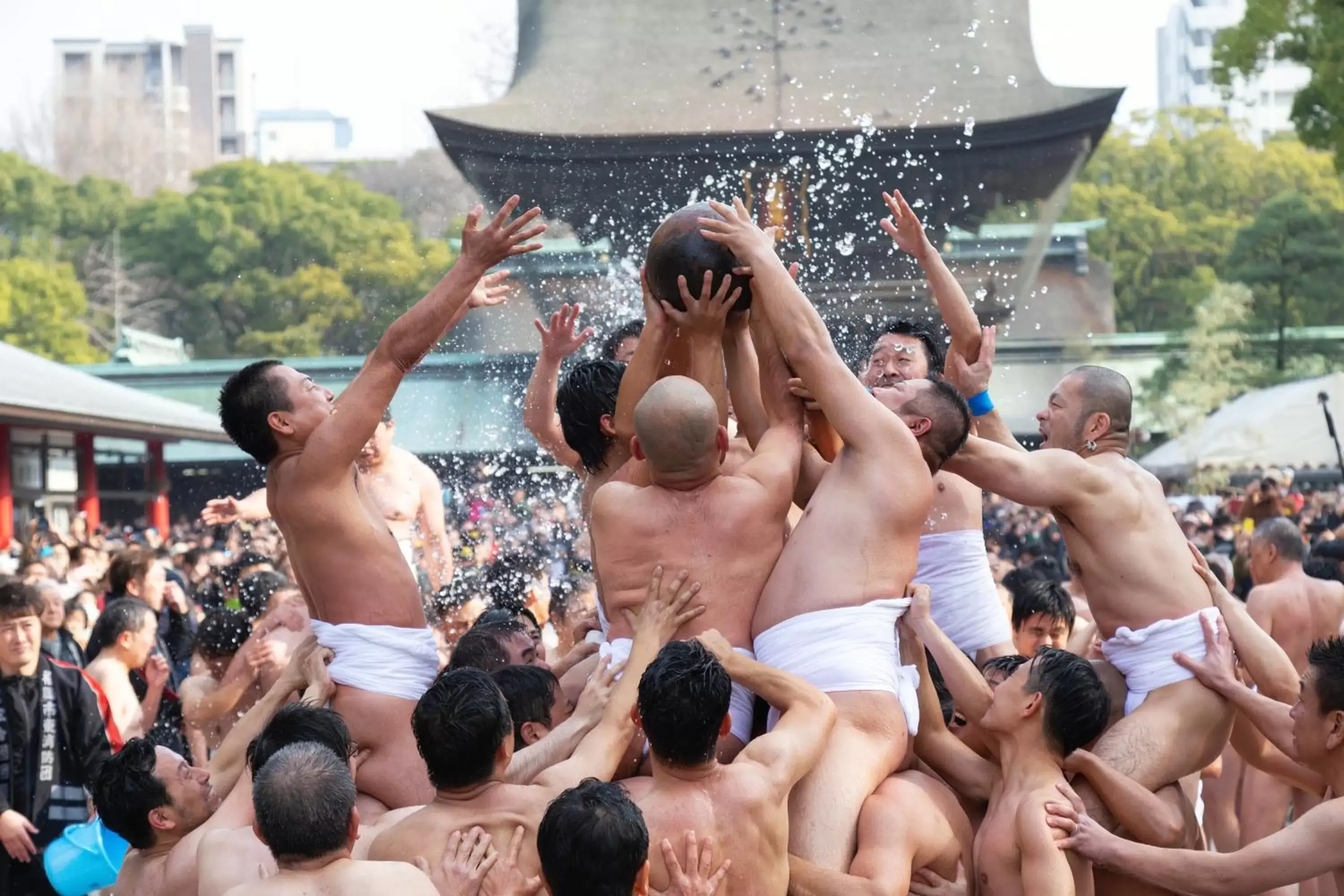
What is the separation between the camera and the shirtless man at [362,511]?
13.0ft

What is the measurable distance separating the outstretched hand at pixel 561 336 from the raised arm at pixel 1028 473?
1492 mm

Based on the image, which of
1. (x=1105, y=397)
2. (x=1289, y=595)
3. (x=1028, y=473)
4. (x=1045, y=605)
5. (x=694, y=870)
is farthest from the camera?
(x=1289, y=595)

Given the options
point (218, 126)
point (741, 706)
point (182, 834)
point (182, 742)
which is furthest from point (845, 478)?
point (218, 126)

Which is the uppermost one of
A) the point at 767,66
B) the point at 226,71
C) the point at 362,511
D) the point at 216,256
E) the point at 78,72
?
the point at 226,71

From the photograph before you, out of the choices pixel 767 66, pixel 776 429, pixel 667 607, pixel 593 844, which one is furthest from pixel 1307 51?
pixel 593 844

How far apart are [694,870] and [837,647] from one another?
0.74 metres

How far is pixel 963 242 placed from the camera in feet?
81.7

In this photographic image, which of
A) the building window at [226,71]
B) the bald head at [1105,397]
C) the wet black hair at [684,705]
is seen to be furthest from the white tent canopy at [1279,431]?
the building window at [226,71]

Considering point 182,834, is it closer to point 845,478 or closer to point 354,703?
point 354,703

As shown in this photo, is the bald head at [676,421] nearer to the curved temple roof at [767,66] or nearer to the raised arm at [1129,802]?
the raised arm at [1129,802]

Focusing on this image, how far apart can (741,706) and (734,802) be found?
57 cm

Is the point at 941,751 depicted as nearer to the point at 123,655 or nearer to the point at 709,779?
the point at 709,779

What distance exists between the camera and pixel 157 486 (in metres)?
24.4

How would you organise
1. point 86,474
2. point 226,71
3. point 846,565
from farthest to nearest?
point 226,71 < point 86,474 < point 846,565
